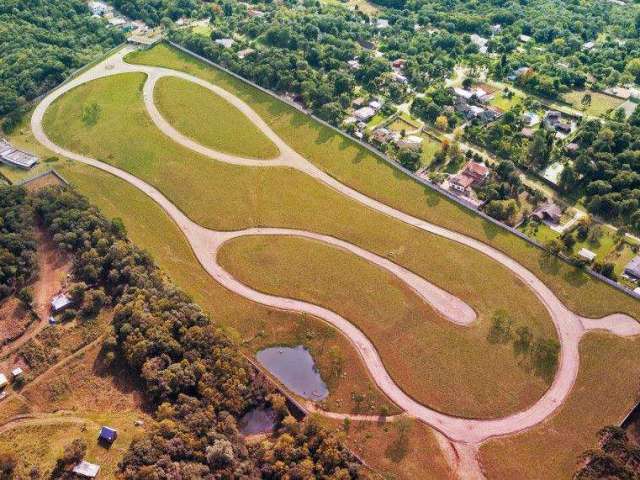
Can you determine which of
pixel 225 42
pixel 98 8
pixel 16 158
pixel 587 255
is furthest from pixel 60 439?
pixel 98 8

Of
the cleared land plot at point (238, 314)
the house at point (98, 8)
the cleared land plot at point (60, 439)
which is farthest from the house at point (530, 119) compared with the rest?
the house at point (98, 8)

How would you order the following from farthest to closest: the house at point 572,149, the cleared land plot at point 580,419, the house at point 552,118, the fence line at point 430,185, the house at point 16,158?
the house at point 552,118 → the house at point 572,149 → the house at point 16,158 → the fence line at point 430,185 → the cleared land plot at point 580,419

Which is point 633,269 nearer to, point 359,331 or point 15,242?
point 359,331

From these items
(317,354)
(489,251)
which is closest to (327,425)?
(317,354)

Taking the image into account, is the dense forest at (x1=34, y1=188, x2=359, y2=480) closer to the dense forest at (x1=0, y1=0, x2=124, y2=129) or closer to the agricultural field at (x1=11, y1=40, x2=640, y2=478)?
the agricultural field at (x1=11, y1=40, x2=640, y2=478)

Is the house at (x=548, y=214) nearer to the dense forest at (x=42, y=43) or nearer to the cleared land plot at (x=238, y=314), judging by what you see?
the cleared land plot at (x=238, y=314)

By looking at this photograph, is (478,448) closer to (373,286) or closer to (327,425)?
(327,425)

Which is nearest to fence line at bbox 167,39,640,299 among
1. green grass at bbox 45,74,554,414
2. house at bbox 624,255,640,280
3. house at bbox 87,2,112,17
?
house at bbox 624,255,640,280
